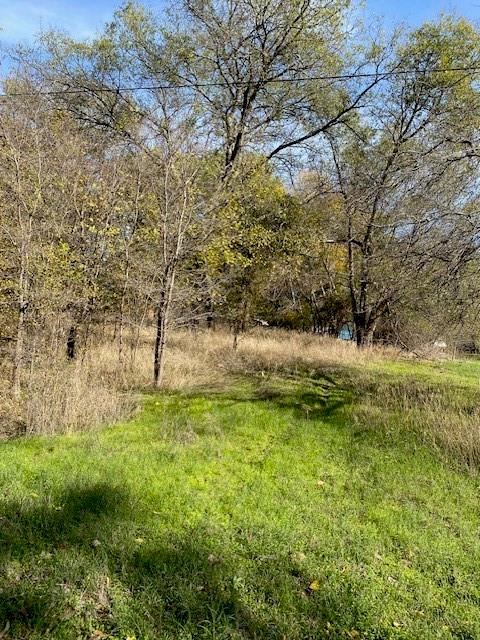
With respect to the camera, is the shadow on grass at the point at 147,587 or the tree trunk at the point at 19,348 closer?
the shadow on grass at the point at 147,587

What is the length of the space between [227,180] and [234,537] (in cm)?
888

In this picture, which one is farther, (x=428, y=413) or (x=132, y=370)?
(x=132, y=370)

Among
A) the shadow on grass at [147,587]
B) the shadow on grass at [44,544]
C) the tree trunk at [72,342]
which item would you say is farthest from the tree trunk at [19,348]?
the shadow on grass at [147,587]

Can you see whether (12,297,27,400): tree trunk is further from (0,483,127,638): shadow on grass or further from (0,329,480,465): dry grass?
(0,483,127,638): shadow on grass

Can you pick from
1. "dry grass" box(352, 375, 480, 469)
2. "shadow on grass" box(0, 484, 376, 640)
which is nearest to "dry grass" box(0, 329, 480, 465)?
"dry grass" box(352, 375, 480, 469)

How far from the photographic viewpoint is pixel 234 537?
3.73 meters

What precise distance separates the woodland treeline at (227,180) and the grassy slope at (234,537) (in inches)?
90.6

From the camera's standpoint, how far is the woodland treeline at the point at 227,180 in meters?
6.71

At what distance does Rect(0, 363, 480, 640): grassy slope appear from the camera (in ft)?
9.39

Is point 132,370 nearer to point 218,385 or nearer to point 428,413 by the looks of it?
point 218,385

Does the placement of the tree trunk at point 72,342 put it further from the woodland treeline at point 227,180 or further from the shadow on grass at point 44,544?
the shadow on grass at point 44,544

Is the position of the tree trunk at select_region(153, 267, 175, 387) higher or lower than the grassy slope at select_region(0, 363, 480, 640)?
higher

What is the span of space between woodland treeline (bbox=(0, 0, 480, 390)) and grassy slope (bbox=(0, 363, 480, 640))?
90.6 inches

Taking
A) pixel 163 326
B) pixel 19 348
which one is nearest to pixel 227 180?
pixel 163 326
